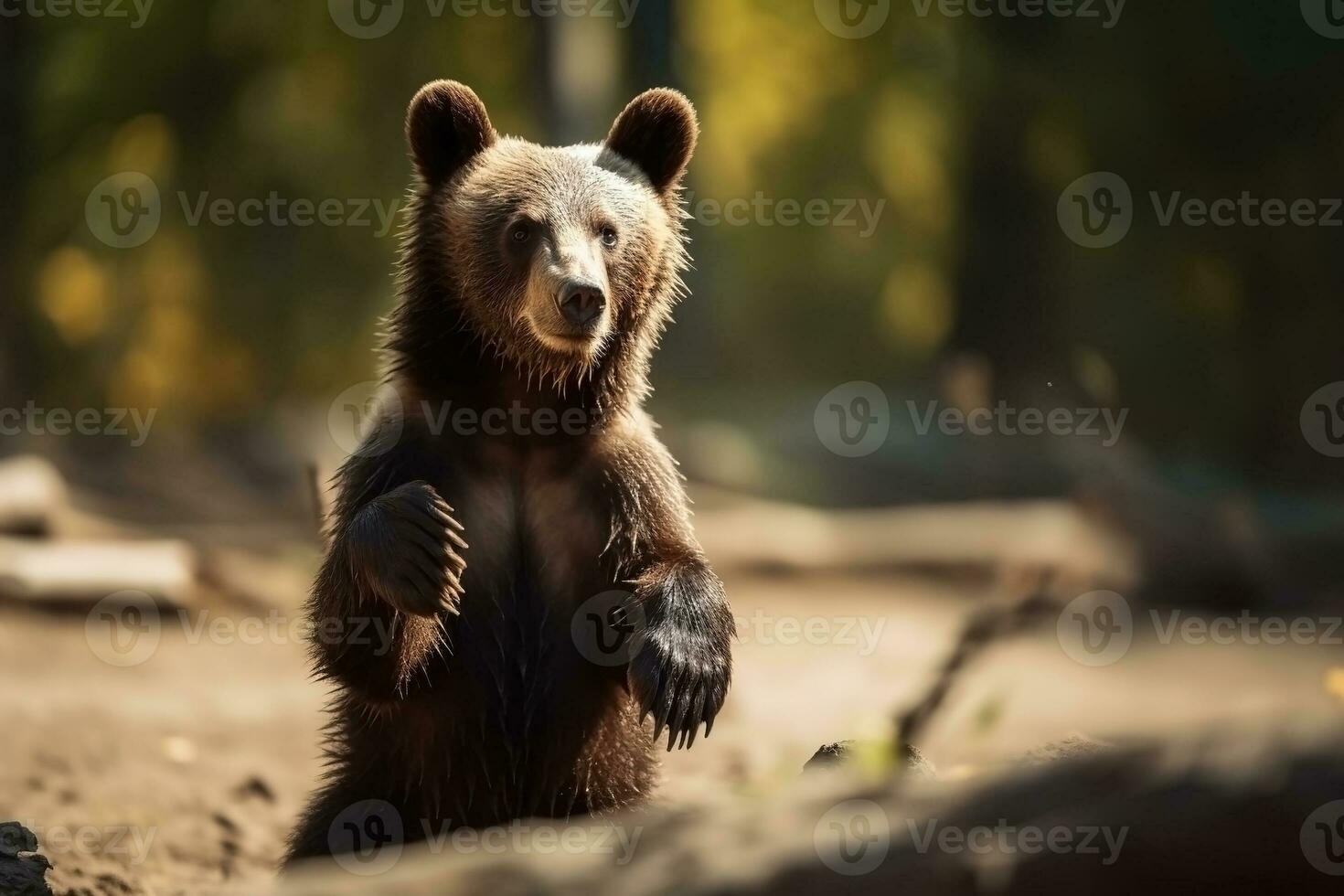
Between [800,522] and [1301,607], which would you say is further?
[800,522]

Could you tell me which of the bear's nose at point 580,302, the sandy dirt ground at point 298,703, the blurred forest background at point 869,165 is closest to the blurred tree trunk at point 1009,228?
the blurred forest background at point 869,165

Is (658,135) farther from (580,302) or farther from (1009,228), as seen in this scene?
(1009,228)

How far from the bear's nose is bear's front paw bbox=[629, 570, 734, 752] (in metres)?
0.90

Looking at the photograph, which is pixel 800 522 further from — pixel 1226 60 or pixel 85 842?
pixel 1226 60

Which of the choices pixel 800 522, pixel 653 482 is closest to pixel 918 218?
pixel 800 522

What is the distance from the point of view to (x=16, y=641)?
864 cm

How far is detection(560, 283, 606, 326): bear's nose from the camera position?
14.1 ft

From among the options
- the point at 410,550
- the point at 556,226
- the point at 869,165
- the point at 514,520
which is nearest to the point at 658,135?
the point at 556,226

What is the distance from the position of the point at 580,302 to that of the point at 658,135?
110 centimetres

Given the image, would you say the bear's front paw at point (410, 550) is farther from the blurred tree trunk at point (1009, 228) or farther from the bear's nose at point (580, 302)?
the blurred tree trunk at point (1009, 228)

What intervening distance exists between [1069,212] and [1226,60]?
117 inches

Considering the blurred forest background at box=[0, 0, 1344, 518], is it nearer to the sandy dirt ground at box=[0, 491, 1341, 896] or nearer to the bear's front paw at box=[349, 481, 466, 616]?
the sandy dirt ground at box=[0, 491, 1341, 896]

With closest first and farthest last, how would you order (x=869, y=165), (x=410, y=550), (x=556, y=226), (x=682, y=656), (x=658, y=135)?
(x=410, y=550)
(x=682, y=656)
(x=556, y=226)
(x=658, y=135)
(x=869, y=165)

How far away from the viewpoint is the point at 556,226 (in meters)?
4.58
